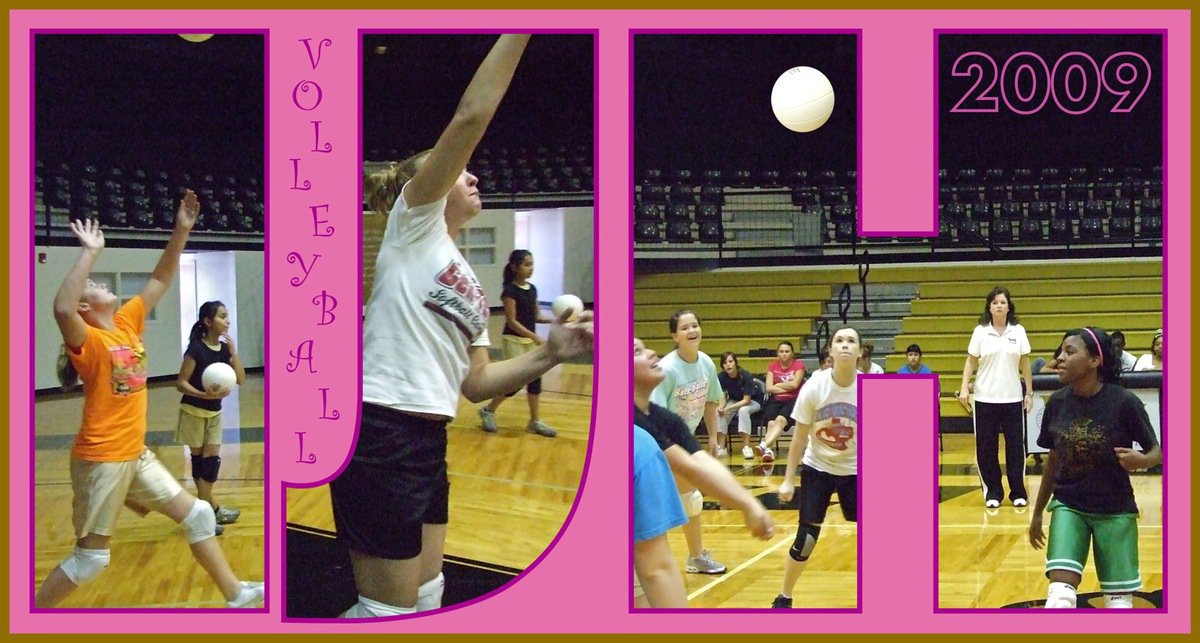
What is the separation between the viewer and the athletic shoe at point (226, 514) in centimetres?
479

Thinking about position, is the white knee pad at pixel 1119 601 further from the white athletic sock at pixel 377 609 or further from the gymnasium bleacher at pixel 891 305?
the white athletic sock at pixel 377 609

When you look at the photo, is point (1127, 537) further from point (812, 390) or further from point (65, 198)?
point (65, 198)

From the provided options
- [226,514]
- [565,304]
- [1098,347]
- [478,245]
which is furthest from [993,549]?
[226,514]

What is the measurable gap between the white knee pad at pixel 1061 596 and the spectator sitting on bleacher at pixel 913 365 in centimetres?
87

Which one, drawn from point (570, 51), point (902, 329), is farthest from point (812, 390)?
point (570, 51)

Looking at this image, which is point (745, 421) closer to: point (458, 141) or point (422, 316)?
point (422, 316)

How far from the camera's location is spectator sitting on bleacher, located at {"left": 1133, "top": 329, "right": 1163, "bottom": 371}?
5.44 meters

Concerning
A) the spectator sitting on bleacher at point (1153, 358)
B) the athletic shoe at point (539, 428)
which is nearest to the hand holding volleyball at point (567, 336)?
the athletic shoe at point (539, 428)

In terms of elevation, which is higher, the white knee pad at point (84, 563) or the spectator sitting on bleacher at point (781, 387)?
the spectator sitting on bleacher at point (781, 387)

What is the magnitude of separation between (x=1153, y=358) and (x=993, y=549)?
1056 mm

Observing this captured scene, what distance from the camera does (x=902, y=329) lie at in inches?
215

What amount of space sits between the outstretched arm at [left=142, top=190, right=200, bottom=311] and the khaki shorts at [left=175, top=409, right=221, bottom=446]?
0.42 meters

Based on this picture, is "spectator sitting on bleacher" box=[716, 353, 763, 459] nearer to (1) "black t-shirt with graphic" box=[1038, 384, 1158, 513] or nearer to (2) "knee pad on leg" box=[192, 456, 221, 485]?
(1) "black t-shirt with graphic" box=[1038, 384, 1158, 513]

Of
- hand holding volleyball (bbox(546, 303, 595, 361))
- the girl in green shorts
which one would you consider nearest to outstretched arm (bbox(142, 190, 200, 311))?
hand holding volleyball (bbox(546, 303, 595, 361))
